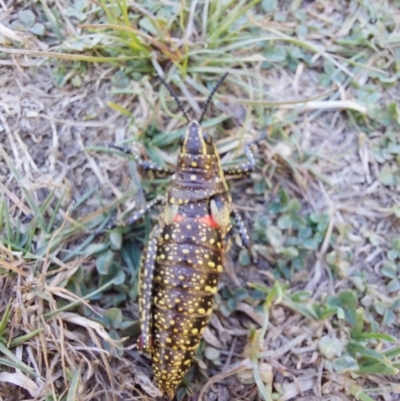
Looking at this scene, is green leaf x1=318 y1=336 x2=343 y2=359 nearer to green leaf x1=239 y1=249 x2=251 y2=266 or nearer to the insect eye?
green leaf x1=239 y1=249 x2=251 y2=266

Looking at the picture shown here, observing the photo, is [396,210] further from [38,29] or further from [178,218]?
[38,29]

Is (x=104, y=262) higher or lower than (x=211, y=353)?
higher

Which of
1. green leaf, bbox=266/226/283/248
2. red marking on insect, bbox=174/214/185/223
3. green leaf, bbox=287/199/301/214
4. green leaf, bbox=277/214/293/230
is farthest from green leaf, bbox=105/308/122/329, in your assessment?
green leaf, bbox=287/199/301/214

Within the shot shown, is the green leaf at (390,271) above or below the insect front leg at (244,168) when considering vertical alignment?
below

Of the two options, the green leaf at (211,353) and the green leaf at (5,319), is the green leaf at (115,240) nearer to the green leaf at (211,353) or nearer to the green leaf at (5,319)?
the green leaf at (5,319)

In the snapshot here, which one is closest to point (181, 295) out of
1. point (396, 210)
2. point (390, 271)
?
point (390, 271)

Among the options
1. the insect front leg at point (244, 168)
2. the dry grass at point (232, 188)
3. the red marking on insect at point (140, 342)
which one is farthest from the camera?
the insect front leg at point (244, 168)

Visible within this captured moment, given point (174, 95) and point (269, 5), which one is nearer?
point (174, 95)

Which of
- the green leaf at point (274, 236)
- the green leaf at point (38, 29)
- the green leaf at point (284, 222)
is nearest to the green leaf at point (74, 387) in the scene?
the green leaf at point (274, 236)
